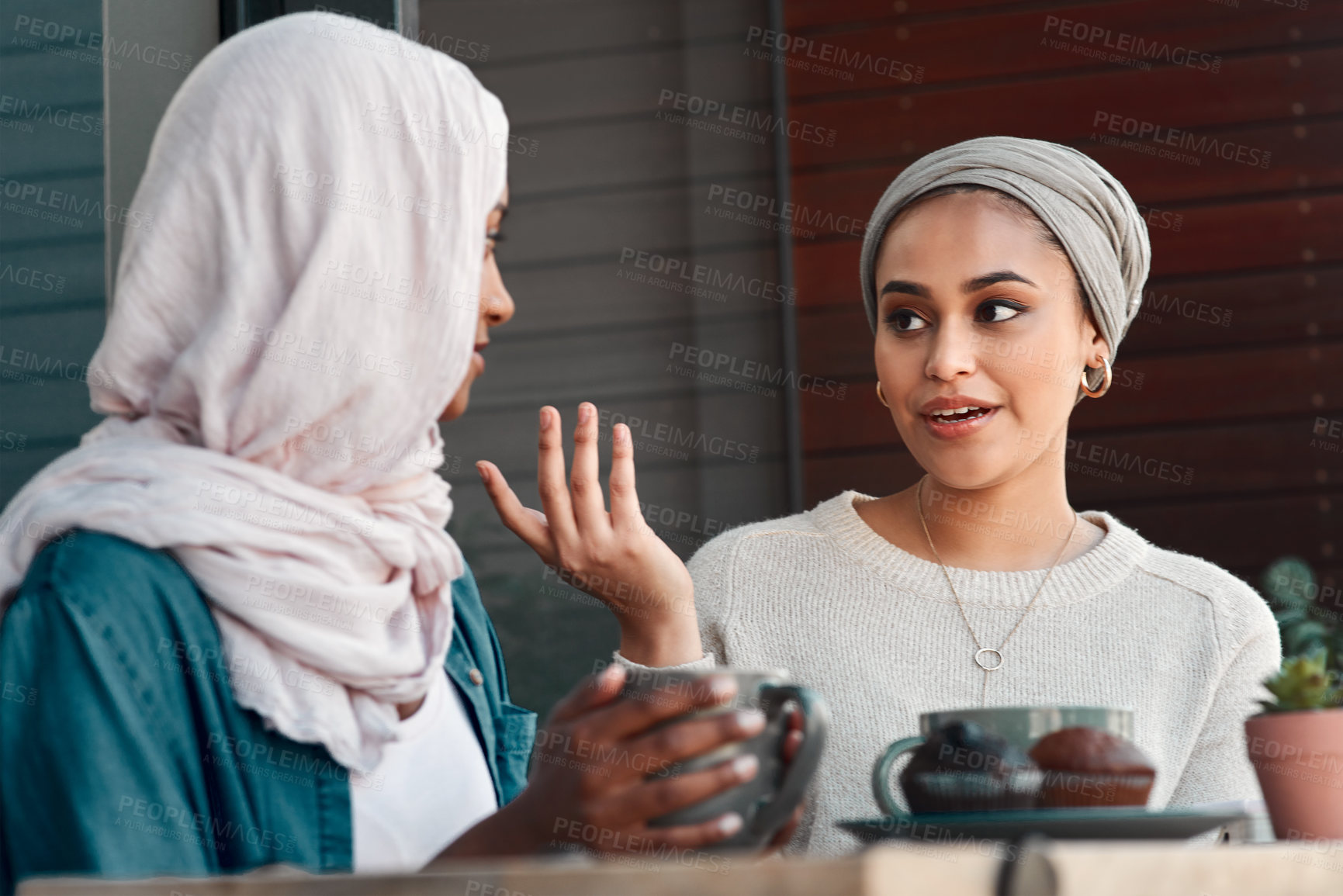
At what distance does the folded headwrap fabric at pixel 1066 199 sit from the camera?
1621 millimetres

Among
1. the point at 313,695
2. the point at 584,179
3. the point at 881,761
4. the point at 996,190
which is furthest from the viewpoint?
the point at 584,179

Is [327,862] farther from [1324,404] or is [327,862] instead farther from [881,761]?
[1324,404]

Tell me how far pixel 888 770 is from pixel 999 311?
87cm

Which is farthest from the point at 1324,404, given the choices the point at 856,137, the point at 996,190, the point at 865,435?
the point at 996,190

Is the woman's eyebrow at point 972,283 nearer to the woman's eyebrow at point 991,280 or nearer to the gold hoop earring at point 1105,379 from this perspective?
the woman's eyebrow at point 991,280

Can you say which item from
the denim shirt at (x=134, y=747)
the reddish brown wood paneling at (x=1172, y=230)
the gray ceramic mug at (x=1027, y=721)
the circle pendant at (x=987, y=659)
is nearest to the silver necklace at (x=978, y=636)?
the circle pendant at (x=987, y=659)

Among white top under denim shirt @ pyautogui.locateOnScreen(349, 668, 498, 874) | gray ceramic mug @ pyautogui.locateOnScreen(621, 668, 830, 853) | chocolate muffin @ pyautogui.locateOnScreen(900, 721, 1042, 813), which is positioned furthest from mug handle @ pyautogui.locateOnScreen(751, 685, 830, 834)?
white top under denim shirt @ pyautogui.locateOnScreen(349, 668, 498, 874)

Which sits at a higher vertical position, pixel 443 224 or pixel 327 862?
pixel 443 224

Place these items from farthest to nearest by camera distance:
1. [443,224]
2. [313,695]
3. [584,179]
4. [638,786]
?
[584,179]
[443,224]
[313,695]
[638,786]

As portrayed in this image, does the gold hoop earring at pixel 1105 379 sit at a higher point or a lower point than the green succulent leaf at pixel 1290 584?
higher

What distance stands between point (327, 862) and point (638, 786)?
44cm

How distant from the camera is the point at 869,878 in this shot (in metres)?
0.50

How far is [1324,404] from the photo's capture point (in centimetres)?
376

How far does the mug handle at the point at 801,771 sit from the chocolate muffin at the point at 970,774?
17 cm
